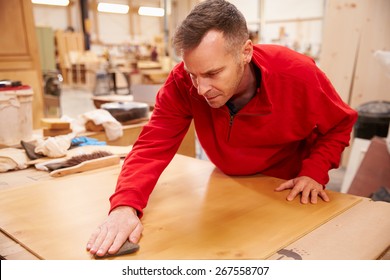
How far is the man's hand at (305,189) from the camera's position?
3.31 ft

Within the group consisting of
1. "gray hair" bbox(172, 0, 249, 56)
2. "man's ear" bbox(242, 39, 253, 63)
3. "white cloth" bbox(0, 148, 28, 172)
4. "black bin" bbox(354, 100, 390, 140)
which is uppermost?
"gray hair" bbox(172, 0, 249, 56)

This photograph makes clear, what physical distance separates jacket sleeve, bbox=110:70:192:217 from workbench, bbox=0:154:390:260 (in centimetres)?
7

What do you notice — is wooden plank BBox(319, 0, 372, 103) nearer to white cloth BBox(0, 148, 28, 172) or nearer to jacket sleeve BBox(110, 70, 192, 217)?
jacket sleeve BBox(110, 70, 192, 217)

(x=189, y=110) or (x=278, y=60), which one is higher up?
(x=278, y=60)

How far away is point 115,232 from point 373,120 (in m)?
2.55

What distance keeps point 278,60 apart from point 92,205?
28.8 inches

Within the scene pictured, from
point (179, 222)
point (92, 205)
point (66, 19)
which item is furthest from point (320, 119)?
point (66, 19)

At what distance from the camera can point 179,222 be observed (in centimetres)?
90

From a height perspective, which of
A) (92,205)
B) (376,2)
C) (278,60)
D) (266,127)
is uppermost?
(376,2)

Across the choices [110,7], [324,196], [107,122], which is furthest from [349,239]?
[110,7]

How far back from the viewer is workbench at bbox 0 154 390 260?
0.76m

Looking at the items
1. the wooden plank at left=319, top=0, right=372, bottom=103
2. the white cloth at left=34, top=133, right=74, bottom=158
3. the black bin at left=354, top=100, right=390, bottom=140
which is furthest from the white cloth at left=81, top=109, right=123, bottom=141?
the wooden plank at left=319, top=0, right=372, bottom=103

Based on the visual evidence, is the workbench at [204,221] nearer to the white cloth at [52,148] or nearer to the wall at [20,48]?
→ the white cloth at [52,148]
